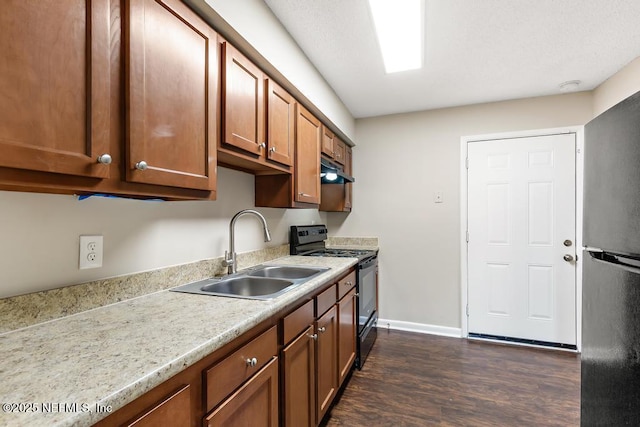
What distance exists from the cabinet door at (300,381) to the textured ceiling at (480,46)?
171 cm

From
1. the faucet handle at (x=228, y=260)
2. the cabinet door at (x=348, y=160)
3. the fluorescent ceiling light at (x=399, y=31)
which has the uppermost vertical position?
the fluorescent ceiling light at (x=399, y=31)

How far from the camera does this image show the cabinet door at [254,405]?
35.7 inches

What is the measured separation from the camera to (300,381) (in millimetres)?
1407

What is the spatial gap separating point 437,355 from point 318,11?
107 inches

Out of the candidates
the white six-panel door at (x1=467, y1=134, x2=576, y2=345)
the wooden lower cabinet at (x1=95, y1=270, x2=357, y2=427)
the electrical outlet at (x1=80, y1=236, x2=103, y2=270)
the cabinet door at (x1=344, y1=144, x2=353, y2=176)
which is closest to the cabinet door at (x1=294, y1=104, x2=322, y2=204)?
the wooden lower cabinet at (x1=95, y1=270, x2=357, y2=427)

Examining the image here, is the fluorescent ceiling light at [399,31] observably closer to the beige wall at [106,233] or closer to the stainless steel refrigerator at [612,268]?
the stainless steel refrigerator at [612,268]

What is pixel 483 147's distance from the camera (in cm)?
303

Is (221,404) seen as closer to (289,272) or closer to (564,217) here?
(289,272)

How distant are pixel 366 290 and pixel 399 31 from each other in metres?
1.96

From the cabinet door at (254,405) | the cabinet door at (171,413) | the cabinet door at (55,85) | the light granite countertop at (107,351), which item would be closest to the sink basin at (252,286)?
the light granite countertop at (107,351)

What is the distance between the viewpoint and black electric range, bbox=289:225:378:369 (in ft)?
8.03

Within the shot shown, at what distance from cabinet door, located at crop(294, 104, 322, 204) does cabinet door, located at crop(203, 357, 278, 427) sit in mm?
1143

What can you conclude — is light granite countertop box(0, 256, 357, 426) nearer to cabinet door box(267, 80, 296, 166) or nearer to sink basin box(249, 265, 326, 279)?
sink basin box(249, 265, 326, 279)

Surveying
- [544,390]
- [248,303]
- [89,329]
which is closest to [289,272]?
[248,303]
